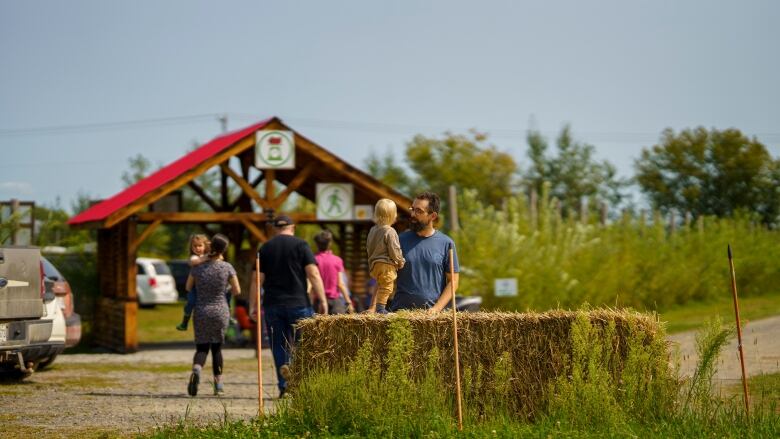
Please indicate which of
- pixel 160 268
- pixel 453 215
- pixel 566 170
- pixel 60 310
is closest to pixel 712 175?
pixel 566 170

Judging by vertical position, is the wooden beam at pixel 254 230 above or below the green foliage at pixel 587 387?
above

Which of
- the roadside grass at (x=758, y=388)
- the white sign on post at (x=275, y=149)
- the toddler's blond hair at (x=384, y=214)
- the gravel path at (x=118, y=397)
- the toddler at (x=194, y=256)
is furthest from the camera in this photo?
the white sign on post at (x=275, y=149)

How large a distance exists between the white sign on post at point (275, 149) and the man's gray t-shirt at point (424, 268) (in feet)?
42.1

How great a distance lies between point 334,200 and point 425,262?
14.0 metres

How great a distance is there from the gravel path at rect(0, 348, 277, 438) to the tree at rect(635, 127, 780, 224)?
4276 centimetres

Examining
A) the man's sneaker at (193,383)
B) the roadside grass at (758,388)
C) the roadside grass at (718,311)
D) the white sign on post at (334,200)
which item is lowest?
the roadside grass at (758,388)

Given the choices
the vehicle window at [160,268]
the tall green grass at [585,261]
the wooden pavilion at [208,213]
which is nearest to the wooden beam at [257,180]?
the wooden pavilion at [208,213]

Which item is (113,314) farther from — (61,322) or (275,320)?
(275,320)

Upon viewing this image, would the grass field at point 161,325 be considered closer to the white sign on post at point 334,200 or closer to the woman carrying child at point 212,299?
the white sign on post at point 334,200

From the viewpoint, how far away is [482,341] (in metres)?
8.91

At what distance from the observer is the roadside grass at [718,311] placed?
25428 mm

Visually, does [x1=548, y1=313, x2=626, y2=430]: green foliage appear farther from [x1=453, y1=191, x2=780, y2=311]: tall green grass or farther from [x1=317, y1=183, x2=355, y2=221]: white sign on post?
[x1=317, y1=183, x2=355, y2=221]: white sign on post

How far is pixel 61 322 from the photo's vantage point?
1488 centimetres

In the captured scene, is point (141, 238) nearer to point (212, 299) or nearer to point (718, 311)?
point (212, 299)
